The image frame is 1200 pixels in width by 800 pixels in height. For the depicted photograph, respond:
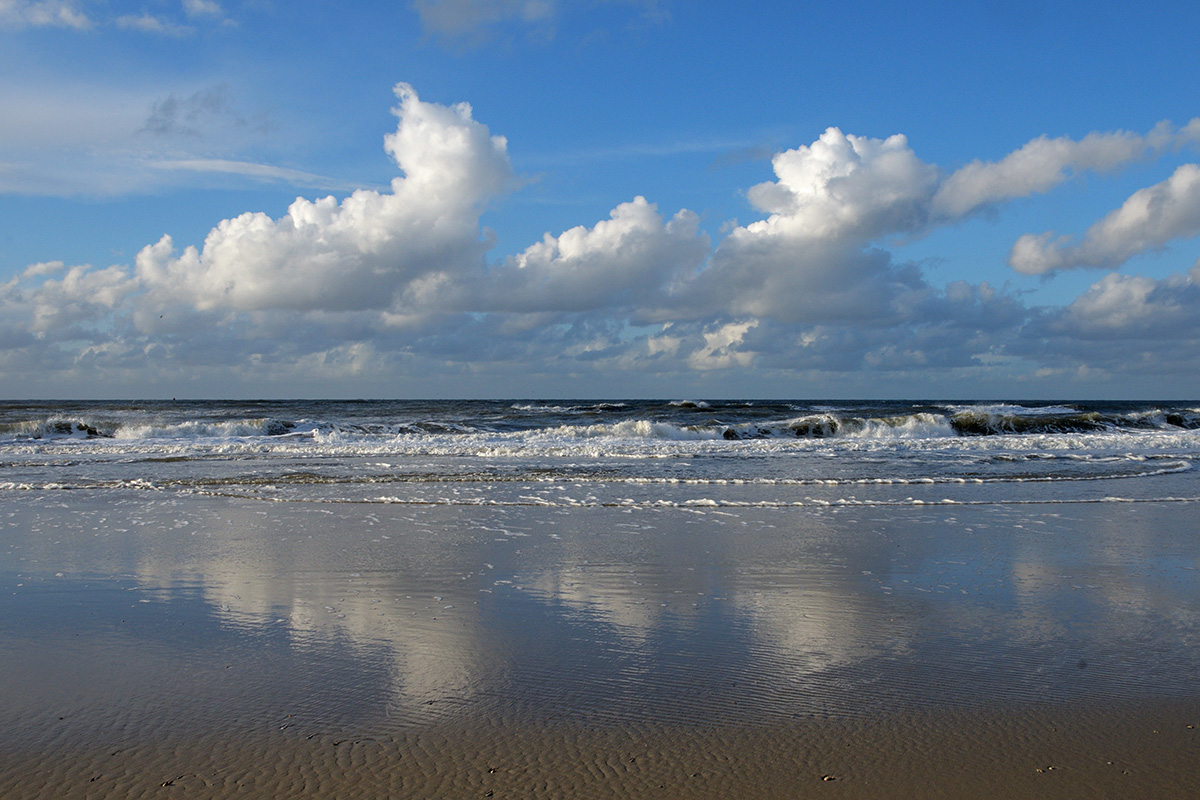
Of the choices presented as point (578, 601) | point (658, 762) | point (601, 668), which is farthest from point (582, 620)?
point (658, 762)

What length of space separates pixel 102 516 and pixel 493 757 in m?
9.69

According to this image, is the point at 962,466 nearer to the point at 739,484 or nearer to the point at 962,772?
the point at 739,484

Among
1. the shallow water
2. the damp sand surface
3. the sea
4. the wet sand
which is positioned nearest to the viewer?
the wet sand

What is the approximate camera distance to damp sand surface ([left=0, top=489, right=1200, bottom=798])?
3238 mm

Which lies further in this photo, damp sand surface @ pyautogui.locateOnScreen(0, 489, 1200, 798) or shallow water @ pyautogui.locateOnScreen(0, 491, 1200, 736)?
shallow water @ pyautogui.locateOnScreen(0, 491, 1200, 736)

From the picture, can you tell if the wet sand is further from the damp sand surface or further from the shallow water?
the shallow water

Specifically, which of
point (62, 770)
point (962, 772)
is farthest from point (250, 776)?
point (962, 772)

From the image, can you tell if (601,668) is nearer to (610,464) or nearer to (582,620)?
(582,620)

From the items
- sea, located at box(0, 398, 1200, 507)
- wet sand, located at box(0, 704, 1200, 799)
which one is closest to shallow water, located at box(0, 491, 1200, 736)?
wet sand, located at box(0, 704, 1200, 799)

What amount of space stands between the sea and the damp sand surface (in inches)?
173

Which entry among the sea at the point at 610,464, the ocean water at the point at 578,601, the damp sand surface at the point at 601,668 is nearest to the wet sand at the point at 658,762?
the damp sand surface at the point at 601,668

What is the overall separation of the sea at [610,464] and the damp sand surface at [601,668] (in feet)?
14.4

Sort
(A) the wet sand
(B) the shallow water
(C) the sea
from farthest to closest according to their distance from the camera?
(C) the sea < (B) the shallow water < (A) the wet sand

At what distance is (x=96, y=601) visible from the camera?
19.8 ft
